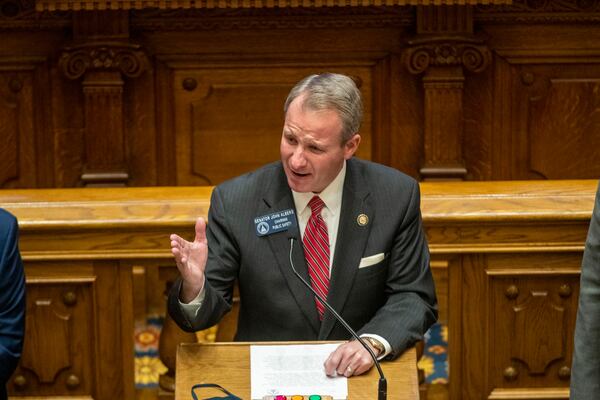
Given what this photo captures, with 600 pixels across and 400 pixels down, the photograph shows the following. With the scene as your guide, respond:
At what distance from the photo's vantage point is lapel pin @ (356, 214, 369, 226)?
2891 millimetres

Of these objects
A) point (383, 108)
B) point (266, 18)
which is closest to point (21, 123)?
point (266, 18)

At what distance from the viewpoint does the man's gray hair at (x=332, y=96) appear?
8.94ft

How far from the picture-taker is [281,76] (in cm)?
562

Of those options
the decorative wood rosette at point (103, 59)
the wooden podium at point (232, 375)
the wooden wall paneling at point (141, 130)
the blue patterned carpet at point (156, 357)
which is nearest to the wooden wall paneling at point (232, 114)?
the wooden wall paneling at point (141, 130)

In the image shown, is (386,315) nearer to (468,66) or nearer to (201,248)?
(201,248)

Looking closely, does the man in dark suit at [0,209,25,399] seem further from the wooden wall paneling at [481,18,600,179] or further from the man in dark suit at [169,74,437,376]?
the wooden wall paneling at [481,18,600,179]

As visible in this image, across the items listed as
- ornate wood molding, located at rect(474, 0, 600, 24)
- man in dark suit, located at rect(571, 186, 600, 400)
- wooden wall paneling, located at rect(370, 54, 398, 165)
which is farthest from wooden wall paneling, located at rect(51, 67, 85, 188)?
man in dark suit, located at rect(571, 186, 600, 400)

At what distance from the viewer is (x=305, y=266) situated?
9.23ft

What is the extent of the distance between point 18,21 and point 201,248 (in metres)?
3.28

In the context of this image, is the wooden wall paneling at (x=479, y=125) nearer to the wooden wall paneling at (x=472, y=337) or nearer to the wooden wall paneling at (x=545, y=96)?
the wooden wall paneling at (x=545, y=96)

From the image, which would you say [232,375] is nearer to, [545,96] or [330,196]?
[330,196]

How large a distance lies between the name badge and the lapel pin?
17 cm

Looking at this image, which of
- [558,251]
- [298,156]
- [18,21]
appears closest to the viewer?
[298,156]

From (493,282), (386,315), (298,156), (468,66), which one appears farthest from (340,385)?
(468,66)
